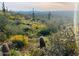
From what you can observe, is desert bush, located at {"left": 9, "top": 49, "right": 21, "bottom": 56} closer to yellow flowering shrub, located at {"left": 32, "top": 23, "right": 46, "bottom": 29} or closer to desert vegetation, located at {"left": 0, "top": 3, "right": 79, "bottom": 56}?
desert vegetation, located at {"left": 0, "top": 3, "right": 79, "bottom": 56}

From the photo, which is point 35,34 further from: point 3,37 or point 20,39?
point 3,37

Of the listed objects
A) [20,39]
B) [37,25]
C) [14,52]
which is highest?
[37,25]

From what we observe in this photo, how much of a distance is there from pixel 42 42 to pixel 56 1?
39 centimetres

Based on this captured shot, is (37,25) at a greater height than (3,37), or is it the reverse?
(37,25)

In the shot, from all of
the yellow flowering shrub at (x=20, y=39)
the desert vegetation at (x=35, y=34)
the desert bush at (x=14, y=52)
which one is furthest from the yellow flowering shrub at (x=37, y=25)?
the desert bush at (x=14, y=52)

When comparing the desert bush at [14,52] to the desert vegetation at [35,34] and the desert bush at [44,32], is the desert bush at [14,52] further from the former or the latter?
the desert bush at [44,32]

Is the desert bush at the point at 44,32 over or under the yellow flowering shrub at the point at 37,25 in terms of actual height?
under

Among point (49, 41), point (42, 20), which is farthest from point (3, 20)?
point (49, 41)

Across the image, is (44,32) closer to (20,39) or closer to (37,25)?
(37,25)

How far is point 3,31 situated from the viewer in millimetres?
1670

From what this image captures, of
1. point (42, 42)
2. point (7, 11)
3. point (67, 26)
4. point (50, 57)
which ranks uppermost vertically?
point (7, 11)

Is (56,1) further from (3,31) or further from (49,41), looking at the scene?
(3,31)

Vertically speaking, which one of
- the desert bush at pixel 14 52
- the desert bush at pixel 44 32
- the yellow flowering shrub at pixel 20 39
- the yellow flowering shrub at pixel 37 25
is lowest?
the desert bush at pixel 14 52

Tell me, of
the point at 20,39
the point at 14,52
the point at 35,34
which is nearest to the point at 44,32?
the point at 35,34
